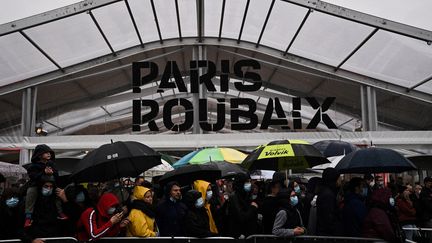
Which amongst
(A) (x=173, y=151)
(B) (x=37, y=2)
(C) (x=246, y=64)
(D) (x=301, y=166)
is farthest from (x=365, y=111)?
(B) (x=37, y=2)

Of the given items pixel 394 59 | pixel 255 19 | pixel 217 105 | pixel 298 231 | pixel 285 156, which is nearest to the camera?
pixel 298 231

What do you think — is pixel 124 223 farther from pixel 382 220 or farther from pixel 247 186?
pixel 382 220

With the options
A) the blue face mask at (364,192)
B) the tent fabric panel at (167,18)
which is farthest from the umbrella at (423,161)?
the blue face mask at (364,192)

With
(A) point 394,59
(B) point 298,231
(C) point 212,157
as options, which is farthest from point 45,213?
(A) point 394,59

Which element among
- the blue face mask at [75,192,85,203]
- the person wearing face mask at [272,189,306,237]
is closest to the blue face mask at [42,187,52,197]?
the blue face mask at [75,192,85,203]

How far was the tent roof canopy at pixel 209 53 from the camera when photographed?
49.9 feet

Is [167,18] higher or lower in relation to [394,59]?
higher

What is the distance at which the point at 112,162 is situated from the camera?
672 centimetres

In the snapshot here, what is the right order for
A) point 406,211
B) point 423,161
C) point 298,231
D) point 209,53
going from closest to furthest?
point 298,231
point 406,211
point 423,161
point 209,53

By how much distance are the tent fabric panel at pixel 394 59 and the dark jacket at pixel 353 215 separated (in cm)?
1022

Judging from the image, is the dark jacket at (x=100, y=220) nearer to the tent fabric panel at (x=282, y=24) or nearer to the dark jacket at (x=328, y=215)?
the dark jacket at (x=328, y=215)

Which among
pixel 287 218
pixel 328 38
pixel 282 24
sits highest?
pixel 282 24

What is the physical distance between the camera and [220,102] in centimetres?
1744

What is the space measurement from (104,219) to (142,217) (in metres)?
0.47
